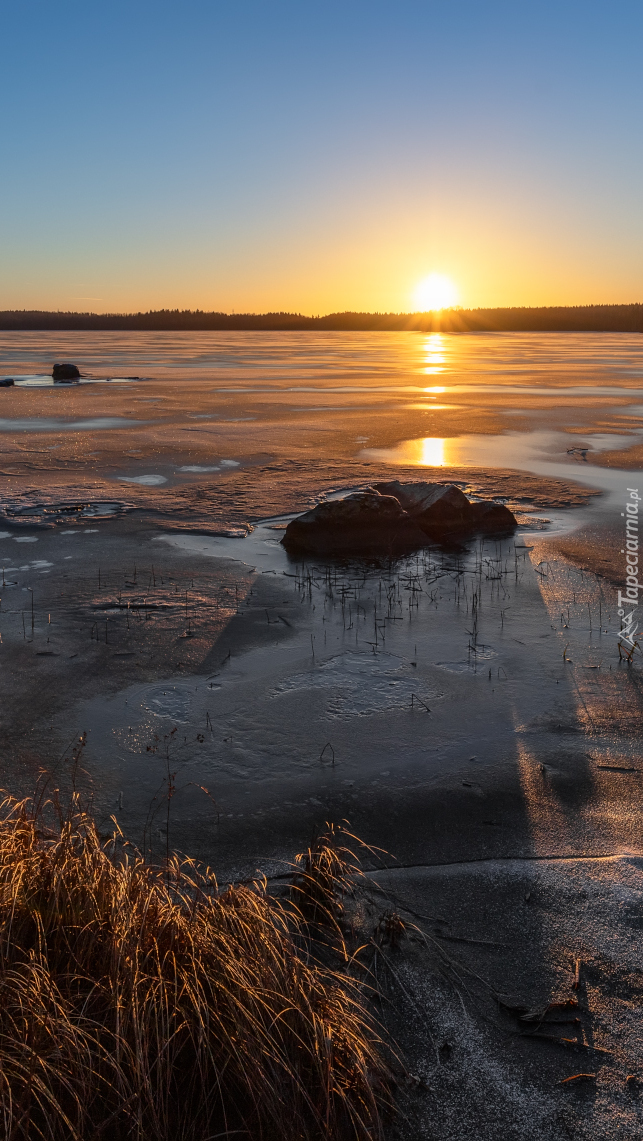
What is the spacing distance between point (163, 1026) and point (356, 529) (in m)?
7.09

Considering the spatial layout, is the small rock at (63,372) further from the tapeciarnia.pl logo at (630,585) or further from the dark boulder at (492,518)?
the tapeciarnia.pl logo at (630,585)

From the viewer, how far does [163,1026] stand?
2.41 metres

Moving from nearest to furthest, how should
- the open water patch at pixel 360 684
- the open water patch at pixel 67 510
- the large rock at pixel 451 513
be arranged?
the open water patch at pixel 360 684, the large rock at pixel 451 513, the open water patch at pixel 67 510

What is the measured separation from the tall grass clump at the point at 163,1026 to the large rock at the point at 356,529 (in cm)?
628

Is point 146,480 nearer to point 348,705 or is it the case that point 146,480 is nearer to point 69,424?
point 69,424

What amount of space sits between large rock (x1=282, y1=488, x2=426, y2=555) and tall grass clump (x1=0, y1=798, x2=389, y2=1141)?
20.6ft

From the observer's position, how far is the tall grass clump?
2.27 meters

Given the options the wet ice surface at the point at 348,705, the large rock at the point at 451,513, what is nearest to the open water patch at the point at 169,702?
the wet ice surface at the point at 348,705

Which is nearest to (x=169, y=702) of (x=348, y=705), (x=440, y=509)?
(x=348, y=705)

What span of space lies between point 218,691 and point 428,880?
2.26m

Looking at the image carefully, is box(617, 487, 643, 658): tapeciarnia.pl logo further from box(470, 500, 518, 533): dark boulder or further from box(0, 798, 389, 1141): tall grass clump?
box(0, 798, 389, 1141): tall grass clump

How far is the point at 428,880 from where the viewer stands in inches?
144

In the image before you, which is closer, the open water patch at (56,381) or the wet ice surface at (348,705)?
the wet ice surface at (348,705)

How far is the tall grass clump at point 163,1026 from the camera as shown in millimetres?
2273
